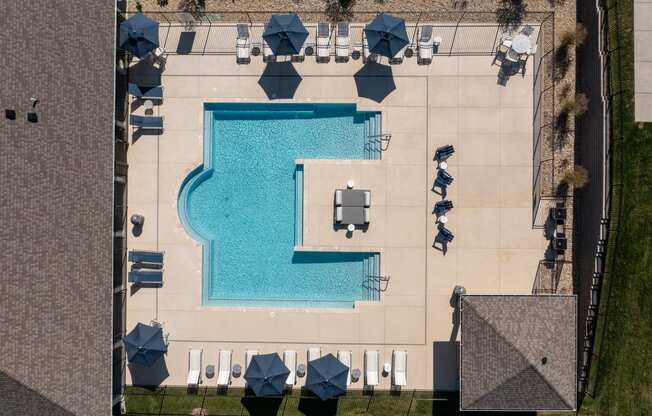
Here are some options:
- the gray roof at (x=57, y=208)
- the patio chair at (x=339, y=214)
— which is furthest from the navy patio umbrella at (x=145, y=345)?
the patio chair at (x=339, y=214)

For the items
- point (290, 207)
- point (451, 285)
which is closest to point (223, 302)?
point (290, 207)

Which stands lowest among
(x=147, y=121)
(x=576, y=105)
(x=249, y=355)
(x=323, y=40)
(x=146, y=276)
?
(x=249, y=355)

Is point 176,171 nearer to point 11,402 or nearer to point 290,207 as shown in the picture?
point 290,207

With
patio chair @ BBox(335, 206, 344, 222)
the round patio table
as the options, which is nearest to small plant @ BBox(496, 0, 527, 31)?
the round patio table

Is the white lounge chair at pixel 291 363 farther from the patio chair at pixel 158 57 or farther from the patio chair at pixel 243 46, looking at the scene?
the patio chair at pixel 158 57

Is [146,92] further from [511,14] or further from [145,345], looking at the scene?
[511,14]

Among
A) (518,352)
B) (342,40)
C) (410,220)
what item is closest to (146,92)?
(342,40)
